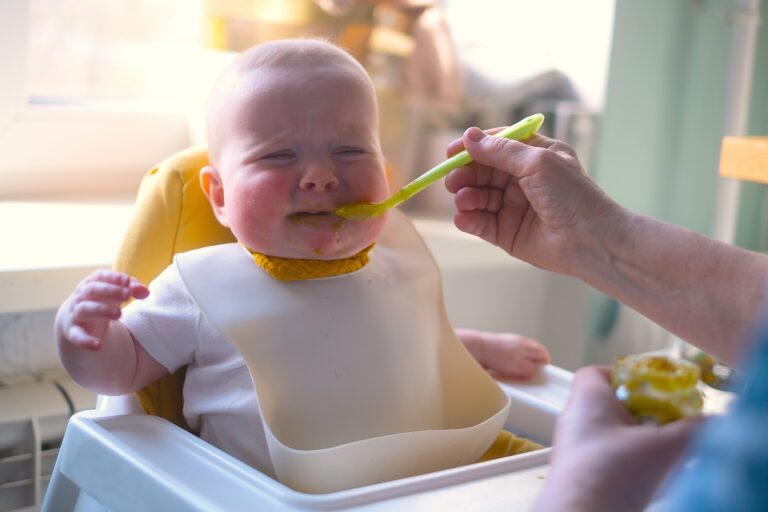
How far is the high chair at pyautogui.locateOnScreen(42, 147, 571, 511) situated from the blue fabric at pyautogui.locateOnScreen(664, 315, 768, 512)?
42 centimetres

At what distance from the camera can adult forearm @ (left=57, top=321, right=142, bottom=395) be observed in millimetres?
821

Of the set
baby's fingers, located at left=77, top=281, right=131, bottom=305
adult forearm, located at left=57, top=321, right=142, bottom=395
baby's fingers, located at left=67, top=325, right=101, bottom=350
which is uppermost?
baby's fingers, located at left=77, top=281, right=131, bottom=305

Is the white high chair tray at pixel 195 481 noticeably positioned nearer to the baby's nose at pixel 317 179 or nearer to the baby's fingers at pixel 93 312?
the baby's fingers at pixel 93 312

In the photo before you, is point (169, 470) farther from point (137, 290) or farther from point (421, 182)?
point (421, 182)

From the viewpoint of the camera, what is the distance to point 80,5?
155 cm

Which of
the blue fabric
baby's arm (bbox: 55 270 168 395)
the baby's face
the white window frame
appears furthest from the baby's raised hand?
the white window frame

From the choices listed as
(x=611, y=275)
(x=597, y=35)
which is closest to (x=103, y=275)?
(x=611, y=275)

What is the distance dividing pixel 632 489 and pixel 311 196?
49 cm

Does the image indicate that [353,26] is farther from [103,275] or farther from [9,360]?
[103,275]

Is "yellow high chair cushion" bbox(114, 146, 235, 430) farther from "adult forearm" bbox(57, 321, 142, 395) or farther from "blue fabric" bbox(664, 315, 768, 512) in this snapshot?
"blue fabric" bbox(664, 315, 768, 512)

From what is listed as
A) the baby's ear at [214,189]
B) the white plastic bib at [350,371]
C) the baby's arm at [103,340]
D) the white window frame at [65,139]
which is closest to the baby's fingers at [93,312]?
the baby's arm at [103,340]

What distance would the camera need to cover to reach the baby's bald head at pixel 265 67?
36.1 inches

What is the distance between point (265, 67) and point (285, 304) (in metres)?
0.23

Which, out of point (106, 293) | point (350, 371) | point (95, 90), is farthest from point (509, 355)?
point (95, 90)
